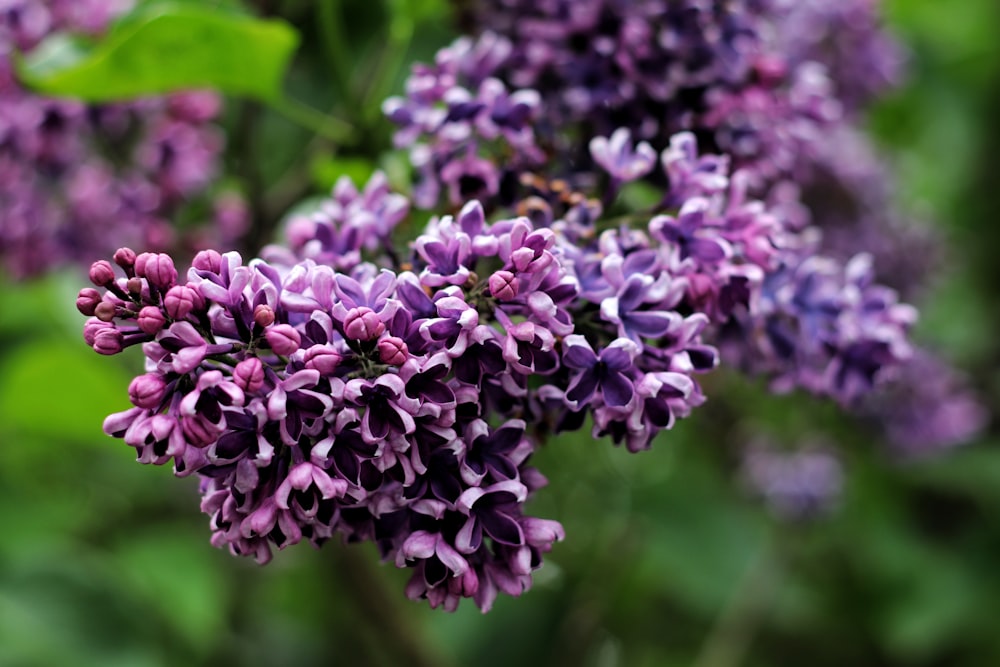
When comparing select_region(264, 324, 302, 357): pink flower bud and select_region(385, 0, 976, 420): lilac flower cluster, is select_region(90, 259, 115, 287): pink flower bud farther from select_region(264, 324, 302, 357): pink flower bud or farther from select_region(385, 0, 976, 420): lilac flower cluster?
select_region(385, 0, 976, 420): lilac flower cluster

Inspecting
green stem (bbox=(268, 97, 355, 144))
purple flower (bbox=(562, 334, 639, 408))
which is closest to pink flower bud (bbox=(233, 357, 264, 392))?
purple flower (bbox=(562, 334, 639, 408))

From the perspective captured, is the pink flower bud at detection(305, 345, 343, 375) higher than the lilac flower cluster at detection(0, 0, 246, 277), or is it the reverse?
the pink flower bud at detection(305, 345, 343, 375)

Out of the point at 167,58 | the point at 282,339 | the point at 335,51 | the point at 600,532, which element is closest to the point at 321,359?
the point at 282,339

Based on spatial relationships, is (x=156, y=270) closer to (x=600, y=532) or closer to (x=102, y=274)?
(x=102, y=274)

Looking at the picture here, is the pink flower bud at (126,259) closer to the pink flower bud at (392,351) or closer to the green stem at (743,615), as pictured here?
the pink flower bud at (392,351)

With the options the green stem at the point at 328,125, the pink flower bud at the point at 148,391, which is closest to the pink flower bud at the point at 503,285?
the pink flower bud at the point at 148,391

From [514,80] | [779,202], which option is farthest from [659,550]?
[514,80]

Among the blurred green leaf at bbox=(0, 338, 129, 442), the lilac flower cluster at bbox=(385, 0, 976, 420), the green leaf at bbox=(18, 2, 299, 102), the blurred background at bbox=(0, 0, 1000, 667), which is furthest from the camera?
the blurred background at bbox=(0, 0, 1000, 667)
